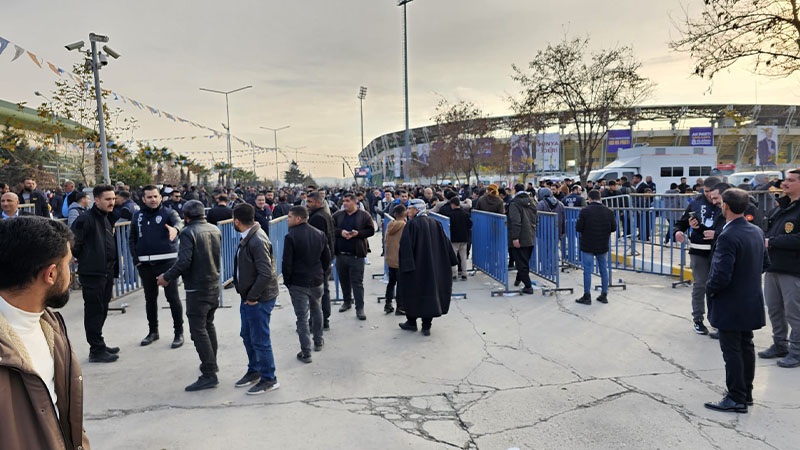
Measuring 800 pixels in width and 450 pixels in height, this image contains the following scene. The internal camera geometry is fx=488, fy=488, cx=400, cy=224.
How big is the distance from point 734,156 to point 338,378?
79.8 meters

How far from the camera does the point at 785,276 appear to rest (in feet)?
16.3

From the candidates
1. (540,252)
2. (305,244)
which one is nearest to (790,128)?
(540,252)

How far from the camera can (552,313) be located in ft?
23.3

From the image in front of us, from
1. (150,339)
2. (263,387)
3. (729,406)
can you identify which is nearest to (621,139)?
(729,406)

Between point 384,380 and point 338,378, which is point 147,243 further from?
point 384,380

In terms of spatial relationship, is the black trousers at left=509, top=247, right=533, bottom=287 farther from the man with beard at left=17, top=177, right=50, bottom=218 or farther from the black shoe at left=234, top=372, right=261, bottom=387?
the man with beard at left=17, top=177, right=50, bottom=218

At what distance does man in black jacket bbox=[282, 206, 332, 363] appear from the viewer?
5340 mm

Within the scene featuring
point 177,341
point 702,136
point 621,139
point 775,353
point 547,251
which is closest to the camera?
point 775,353

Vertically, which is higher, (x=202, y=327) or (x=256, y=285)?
(x=256, y=285)

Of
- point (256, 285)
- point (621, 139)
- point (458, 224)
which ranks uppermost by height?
point (621, 139)

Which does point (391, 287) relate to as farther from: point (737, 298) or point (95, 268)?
point (737, 298)

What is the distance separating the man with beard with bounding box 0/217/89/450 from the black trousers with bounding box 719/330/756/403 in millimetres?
4406

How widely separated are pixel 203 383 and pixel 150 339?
1846mm

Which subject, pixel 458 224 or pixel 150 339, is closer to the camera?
pixel 150 339
